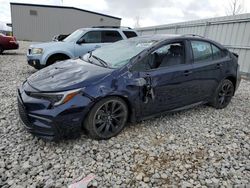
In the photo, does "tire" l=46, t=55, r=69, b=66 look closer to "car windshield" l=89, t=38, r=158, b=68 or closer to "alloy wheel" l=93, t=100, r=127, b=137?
"car windshield" l=89, t=38, r=158, b=68

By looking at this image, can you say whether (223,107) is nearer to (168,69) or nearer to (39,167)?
(168,69)

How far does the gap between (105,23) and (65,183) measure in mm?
25523

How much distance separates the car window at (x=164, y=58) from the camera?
320cm

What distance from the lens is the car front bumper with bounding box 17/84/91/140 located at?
2.57 meters

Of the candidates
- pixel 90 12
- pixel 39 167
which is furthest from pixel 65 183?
pixel 90 12

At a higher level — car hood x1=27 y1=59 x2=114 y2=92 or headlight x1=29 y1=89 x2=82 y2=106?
car hood x1=27 y1=59 x2=114 y2=92

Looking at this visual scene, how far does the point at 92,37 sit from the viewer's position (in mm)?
7141

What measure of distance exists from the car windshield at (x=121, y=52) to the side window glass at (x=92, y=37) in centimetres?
318

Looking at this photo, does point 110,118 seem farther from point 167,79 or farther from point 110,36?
point 110,36

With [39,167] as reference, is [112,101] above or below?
above

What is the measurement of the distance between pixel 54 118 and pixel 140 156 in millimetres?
1194

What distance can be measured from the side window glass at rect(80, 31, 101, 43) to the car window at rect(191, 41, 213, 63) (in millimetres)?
4119

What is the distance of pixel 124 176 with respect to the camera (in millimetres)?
2395

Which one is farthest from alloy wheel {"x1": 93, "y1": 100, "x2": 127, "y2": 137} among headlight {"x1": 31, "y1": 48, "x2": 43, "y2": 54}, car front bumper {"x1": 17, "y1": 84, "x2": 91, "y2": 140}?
headlight {"x1": 31, "y1": 48, "x2": 43, "y2": 54}
